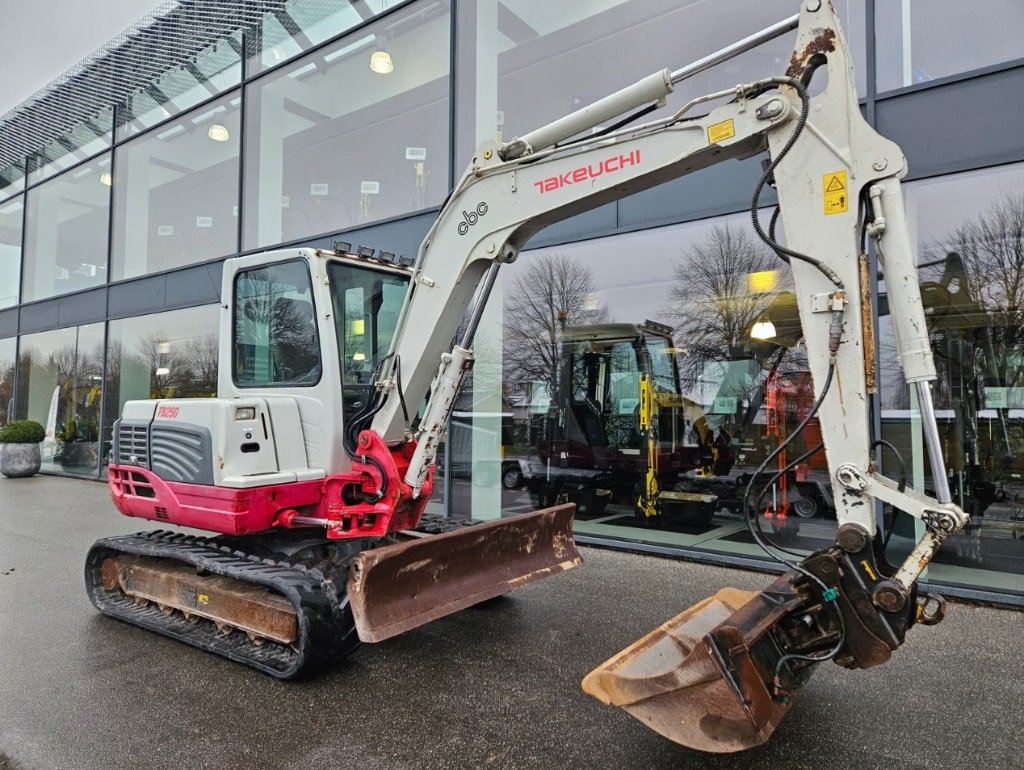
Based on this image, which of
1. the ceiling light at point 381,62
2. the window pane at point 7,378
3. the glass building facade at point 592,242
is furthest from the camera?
the window pane at point 7,378

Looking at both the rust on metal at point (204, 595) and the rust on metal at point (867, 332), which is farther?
the rust on metal at point (204, 595)

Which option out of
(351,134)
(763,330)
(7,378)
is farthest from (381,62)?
(7,378)

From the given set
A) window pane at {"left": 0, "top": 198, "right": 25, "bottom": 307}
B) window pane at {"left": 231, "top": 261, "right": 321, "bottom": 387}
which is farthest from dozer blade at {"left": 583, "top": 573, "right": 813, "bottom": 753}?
window pane at {"left": 0, "top": 198, "right": 25, "bottom": 307}

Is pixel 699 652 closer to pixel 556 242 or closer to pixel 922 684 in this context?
pixel 922 684

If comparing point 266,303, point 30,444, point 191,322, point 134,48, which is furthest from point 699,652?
Result: point 30,444

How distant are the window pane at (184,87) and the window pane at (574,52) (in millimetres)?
5078

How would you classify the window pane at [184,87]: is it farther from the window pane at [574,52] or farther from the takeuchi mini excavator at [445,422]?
the takeuchi mini excavator at [445,422]

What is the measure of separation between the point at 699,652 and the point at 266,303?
3.58m

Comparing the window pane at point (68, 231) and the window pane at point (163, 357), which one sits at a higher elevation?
the window pane at point (68, 231)

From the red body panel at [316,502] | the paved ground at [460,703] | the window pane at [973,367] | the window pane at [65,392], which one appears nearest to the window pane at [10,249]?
the window pane at [65,392]

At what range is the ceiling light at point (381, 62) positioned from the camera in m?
9.01

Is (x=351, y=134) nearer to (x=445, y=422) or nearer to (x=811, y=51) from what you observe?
(x=445, y=422)

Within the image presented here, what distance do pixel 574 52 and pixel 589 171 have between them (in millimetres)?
5158

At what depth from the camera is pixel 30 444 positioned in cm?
1368
